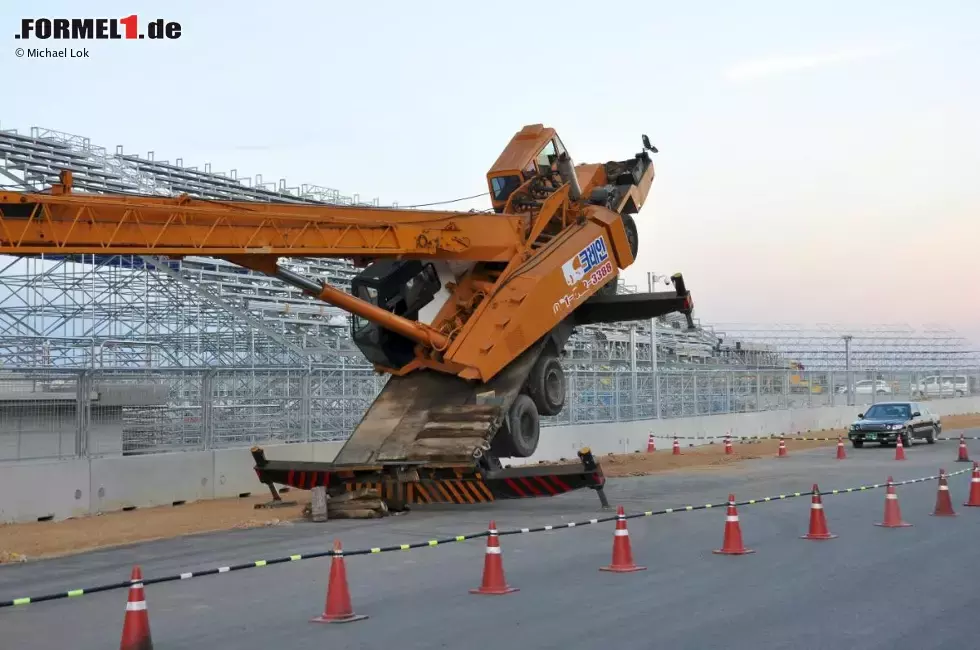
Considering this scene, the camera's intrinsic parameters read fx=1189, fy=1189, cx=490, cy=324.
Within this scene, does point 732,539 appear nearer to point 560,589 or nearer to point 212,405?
point 560,589

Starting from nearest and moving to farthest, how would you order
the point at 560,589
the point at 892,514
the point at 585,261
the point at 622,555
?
the point at 560,589 → the point at 622,555 → the point at 892,514 → the point at 585,261

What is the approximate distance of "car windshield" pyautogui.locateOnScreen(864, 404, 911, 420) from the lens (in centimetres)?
3738

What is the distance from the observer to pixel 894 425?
36.4 metres

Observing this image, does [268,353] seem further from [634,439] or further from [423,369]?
[423,369]

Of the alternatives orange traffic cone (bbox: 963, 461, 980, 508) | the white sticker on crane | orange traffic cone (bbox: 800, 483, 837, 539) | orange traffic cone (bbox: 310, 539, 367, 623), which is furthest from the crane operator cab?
orange traffic cone (bbox: 310, 539, 367, 623)

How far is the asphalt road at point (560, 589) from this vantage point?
923 cm

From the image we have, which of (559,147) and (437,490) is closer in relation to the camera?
(437,490)

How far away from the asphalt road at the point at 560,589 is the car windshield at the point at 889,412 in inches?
770

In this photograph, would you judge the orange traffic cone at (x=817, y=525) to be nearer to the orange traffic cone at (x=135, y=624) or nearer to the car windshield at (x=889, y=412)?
the orange traffic cone at (x=135, y=624)

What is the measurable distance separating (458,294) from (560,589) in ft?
30.0

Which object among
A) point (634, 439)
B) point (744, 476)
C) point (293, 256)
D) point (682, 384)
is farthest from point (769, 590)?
point (682, 384)

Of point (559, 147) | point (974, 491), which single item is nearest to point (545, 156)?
point (559, 147)

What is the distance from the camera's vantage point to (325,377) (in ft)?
87.8

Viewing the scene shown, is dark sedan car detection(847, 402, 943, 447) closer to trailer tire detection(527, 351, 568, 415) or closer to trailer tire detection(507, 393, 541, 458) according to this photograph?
trailer tire detection(527, 351, 568, 415)
